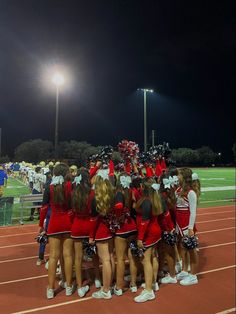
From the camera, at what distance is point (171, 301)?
4.54 metres

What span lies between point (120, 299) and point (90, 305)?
438mm

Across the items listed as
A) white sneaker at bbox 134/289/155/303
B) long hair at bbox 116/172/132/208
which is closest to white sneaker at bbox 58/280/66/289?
white sneaker at bbox 134/289/155/303

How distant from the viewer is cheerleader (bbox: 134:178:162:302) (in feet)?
14.6

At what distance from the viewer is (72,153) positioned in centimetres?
4469

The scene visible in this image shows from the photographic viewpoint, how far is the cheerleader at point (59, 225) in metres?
4.51

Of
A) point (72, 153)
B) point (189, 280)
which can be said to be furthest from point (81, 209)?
point (72, 153)

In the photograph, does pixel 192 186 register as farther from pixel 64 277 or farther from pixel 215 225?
pixel 215 225

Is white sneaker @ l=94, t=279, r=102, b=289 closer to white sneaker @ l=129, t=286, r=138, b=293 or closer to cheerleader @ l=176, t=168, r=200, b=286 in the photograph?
white sneaker @ l=129, t=286, r=138, b=293

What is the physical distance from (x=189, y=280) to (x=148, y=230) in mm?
1288

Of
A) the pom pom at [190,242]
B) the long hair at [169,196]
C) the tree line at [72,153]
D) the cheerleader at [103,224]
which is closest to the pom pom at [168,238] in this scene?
the pom pom at [190,242]

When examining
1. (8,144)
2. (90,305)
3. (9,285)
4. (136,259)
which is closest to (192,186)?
(136,259)

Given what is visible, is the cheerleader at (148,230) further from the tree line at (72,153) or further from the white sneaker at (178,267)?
the tree line at (72,153)

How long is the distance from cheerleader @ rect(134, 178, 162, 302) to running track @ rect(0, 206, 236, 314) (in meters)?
0.19

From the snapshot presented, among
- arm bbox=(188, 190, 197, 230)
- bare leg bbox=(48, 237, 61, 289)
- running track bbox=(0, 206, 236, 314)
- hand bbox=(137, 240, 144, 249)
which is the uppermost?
arm bbox=(188, 190, 197, 230)
